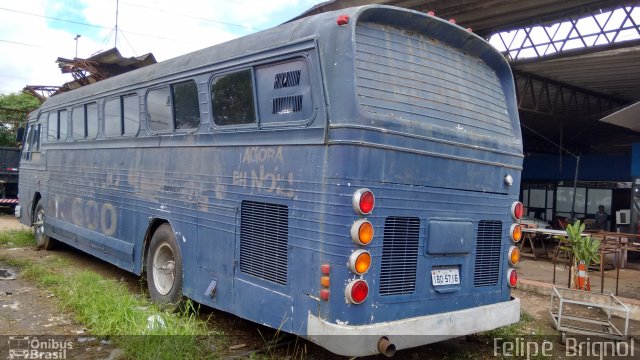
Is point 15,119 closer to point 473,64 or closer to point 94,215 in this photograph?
point 94,215

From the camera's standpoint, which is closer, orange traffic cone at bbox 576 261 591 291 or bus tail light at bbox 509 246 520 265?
bus tail light at bbox 509 246 520 265

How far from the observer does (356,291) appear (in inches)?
141

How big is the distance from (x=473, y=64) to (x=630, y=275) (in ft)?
25.6

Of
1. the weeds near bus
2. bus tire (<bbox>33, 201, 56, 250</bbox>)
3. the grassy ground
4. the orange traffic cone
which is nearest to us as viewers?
the grassy ground

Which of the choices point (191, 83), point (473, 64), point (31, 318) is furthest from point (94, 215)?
point (473, 64)

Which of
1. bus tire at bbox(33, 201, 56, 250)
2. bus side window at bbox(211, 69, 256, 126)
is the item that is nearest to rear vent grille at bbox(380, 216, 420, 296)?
bus side window at bbox(211, 69, 256, 126)

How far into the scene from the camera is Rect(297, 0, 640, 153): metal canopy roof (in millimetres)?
9820

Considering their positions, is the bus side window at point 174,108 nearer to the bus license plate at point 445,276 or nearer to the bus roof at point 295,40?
the bus roof at point 295,40

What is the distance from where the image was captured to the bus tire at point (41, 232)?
30.9 ft

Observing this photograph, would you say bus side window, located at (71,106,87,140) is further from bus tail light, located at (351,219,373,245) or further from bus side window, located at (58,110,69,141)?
bus tail light, located at (351,219,373,245)

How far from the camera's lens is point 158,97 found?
5852mm

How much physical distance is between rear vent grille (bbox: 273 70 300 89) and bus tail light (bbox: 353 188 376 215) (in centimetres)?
105

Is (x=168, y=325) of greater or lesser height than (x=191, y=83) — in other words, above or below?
below

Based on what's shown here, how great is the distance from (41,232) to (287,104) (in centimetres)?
762
